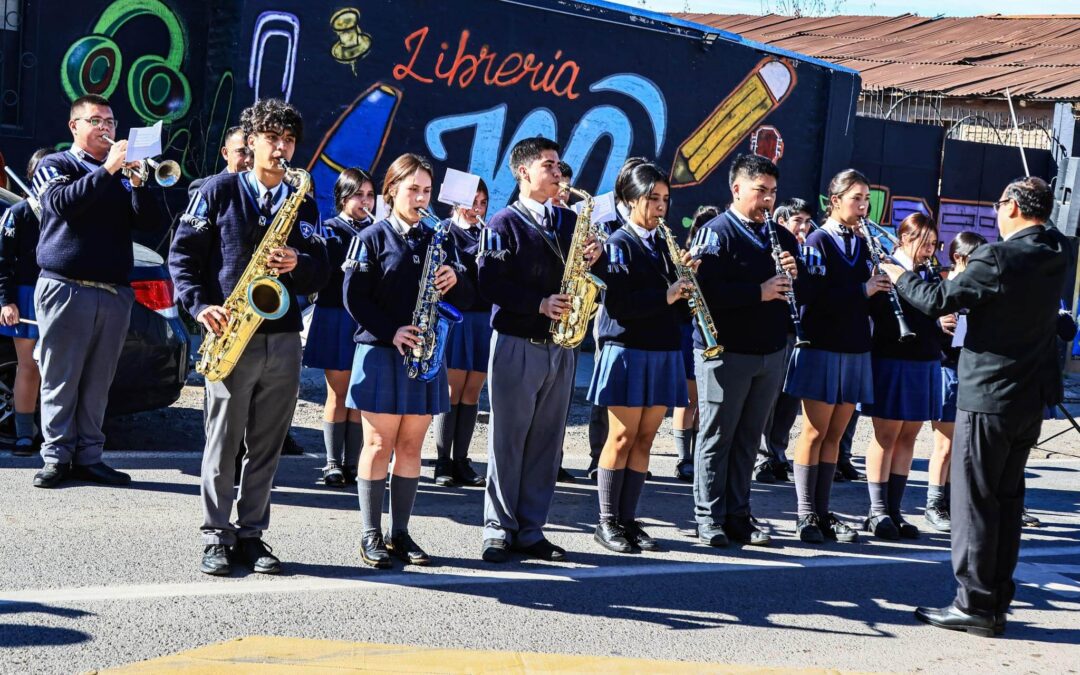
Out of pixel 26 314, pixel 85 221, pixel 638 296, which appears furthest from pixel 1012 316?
pixel 26 314

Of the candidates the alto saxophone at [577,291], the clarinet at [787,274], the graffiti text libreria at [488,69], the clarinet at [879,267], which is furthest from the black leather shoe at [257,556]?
the graffiti text libreria at [488,69]

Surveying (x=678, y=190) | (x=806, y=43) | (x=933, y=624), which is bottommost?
(x=933, y=624)

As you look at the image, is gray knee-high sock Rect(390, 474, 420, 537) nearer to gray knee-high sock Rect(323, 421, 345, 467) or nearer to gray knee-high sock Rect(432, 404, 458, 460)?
gray knee-high sock Rect(323, 421, 345, 467)

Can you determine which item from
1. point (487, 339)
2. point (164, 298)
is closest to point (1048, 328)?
point (487, 339)

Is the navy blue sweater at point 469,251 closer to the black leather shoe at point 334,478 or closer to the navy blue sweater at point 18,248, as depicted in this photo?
the black leather shoe at point 334,478

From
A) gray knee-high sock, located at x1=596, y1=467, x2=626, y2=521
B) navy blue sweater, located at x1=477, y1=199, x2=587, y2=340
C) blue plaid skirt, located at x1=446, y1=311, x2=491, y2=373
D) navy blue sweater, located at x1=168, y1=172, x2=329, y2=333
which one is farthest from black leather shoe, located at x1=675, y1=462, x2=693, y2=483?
navy blue sweater, located at x1=168, y1=172, x2=329, y2=333

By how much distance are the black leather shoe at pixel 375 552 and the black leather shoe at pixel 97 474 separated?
81.3 inches

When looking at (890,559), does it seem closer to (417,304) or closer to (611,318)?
(611,318)

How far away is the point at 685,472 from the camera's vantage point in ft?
30.2

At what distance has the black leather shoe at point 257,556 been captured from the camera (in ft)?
19.4

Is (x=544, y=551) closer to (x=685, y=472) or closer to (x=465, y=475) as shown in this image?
(x=465, y=475)

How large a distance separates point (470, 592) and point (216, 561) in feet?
3.89

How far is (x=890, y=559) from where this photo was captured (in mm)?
7184

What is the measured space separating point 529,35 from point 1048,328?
9946 millimetres
